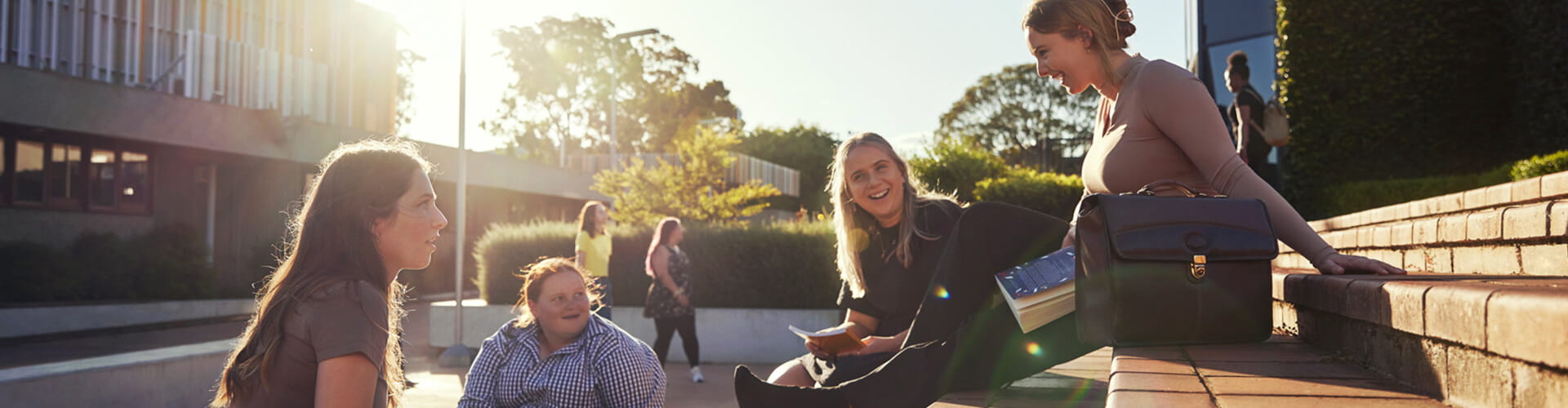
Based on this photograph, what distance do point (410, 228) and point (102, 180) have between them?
18.8m

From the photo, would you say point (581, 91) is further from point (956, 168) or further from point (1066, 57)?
point (1066, 57)

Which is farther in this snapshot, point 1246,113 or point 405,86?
point 405,86

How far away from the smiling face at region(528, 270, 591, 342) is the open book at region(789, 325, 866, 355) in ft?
5.87

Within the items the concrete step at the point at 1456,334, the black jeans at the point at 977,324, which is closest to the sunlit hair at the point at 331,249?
the black jeans at the point at 977,324

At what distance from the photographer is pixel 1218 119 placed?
295cm

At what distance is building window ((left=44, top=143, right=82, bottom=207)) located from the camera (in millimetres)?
17312

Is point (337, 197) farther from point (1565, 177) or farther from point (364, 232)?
point (1565, 177)

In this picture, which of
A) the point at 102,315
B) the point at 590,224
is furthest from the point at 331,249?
the point at 102,315

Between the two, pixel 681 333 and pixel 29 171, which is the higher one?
pixel 29 171

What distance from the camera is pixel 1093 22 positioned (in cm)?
316

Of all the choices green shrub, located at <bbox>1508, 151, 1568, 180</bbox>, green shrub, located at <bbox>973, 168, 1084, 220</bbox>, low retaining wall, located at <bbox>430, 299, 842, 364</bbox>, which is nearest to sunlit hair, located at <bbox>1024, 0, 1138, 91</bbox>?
green shrub, located at <bbox>1508, 151, 1568, 180</bbox>

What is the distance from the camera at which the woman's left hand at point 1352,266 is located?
2602 millimetres

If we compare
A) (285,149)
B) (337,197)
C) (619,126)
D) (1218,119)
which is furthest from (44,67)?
(619,126)

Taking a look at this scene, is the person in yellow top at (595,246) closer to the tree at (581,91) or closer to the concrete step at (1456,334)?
the concrete step at (1456,334)
